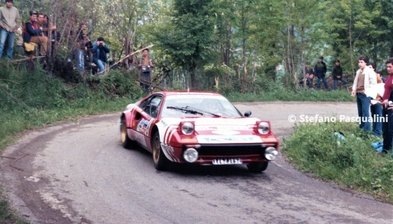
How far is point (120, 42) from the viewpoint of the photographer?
24.2 meters

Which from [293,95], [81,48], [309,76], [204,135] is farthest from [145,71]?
[204,135]

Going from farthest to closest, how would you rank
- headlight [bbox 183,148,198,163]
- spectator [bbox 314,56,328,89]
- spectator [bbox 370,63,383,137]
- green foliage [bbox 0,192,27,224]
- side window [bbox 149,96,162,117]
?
spectator [bbox 314,56,328,89], spectator [bbox 370,63,383,137], side window [bbox 149,96,162,117], headlight [bbox 183,148,198,163], green foliage [bbox 0,192,27,224]

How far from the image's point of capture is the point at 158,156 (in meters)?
9.91

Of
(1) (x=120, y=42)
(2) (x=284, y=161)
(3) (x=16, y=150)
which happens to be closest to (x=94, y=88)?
(1) (x=120, y=42)

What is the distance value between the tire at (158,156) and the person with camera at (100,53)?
1120cm

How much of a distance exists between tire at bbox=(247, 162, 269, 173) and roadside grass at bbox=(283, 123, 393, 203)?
0.95 meters

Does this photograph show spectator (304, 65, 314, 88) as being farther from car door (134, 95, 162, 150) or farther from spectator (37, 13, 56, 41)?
car door (134, 95, 162, 150)

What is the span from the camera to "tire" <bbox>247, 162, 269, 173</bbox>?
10.0m

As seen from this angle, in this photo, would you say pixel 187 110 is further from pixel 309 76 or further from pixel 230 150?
pixel 309 76

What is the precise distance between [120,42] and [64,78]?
486 centimetres

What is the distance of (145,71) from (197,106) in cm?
1180

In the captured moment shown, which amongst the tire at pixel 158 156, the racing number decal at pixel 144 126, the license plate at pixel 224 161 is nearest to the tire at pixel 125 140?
the racing number decal at pixel 144 126

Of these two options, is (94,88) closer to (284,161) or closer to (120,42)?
(120,42)

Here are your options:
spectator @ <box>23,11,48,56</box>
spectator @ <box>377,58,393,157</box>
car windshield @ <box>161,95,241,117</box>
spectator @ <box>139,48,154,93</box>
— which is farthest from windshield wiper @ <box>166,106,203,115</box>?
spectator @ <box>139,48,154,93</box>
